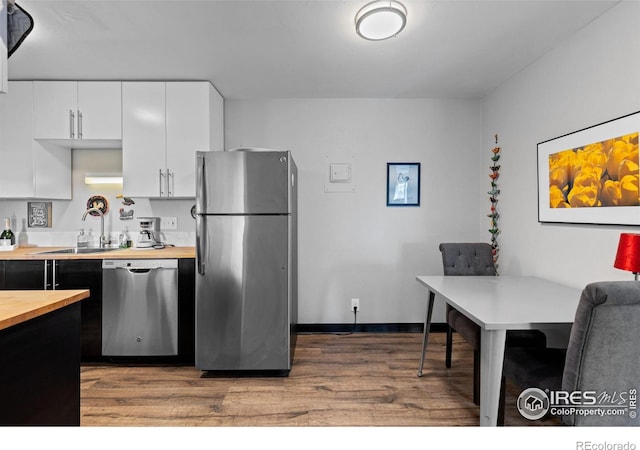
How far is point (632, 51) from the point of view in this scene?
1869mm

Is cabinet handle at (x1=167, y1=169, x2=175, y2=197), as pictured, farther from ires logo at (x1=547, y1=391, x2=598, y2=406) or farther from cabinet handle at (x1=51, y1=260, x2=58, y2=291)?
ires logo at (x1=547, y1=391, x2=598, y2=406)

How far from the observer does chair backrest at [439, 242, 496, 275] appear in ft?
9.01

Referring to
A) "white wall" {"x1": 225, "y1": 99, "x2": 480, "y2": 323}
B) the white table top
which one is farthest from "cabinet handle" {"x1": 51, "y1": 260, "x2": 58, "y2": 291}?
the white table top

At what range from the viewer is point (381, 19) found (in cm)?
200

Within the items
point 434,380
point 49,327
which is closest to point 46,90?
point 49,327

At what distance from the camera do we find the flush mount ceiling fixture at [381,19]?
1.94 meters

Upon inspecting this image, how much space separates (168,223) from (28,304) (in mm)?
2201

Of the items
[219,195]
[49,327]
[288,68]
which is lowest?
[49,327]

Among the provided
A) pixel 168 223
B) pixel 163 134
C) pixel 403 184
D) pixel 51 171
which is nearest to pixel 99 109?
pixel 163 134

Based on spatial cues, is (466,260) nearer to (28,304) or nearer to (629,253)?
(629,253)

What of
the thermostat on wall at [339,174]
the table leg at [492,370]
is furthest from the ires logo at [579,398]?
the thermostat on wall at [339,174]
